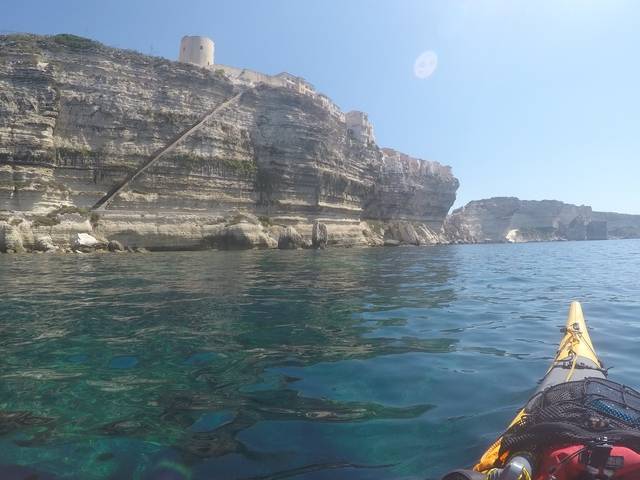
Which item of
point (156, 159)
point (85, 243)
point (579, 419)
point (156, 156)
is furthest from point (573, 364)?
point (156, 156)

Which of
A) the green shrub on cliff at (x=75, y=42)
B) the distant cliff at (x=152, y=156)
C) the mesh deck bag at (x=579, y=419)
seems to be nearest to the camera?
the mesh deck bag at (x=579, y=419)

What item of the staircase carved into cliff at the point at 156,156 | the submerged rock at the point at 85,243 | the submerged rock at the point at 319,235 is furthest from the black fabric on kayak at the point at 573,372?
the submerged rock at the point at 319,235

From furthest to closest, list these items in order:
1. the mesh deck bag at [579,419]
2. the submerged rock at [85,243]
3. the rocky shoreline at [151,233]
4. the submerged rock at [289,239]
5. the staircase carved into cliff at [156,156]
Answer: the submerged rock at [289,239]
the staircase carved into cliff at [156,156]
the submerged rock at [85,243]
the rocky shoreline at [151,233]
the mesh deck bag at [579,419]

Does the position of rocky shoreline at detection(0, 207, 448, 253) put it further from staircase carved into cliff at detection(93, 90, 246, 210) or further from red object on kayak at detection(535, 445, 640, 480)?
red object on kayak at detection(535, 445, 640, 480)

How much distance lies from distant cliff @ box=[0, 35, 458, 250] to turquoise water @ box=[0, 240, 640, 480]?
19823 millimetres

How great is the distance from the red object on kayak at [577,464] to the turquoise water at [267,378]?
34.6 inches

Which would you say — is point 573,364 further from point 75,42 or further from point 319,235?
point 75,42

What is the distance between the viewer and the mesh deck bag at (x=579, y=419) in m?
2.48

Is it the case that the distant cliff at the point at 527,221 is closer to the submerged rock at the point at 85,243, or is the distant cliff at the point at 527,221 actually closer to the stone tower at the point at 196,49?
the stone tower at the point at 196,49

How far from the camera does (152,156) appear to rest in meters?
33.0

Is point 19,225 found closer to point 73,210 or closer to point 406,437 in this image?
point 73,210

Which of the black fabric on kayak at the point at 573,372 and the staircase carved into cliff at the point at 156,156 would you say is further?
the staircase carved into cliff at the point at 156,156

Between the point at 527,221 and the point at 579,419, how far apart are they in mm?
149805

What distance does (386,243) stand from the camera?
52.1 metres
